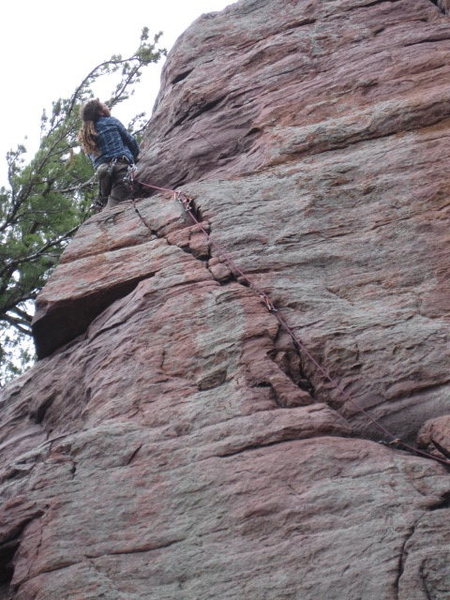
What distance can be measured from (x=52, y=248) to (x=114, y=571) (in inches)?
306

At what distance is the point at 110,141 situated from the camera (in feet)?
30.9

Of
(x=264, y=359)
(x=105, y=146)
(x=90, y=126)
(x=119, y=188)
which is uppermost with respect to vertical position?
(x=90, y=126)

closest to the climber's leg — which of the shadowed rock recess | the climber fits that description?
the climber

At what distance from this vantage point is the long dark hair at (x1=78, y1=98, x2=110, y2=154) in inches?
372

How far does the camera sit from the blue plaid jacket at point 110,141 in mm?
9289

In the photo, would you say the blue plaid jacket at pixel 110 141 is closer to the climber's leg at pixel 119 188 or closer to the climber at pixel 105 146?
the climber at pixel 105 146

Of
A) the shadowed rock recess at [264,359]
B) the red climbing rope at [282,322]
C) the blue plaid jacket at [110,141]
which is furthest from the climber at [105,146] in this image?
the red climbing rope at [282,322]

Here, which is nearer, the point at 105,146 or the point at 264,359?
the point at 264,359

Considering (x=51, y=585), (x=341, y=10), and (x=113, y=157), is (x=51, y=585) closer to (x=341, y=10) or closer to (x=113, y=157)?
(x=113, y=157)

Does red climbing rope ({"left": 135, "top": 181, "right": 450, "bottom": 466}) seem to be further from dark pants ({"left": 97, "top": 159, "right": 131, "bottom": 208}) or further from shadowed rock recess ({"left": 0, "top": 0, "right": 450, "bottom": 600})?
dark pants ({"left": 97, "top": 159, "right": 131, "bottom": 208})

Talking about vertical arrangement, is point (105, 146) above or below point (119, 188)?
above

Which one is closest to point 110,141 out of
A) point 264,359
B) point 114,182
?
point 114,182

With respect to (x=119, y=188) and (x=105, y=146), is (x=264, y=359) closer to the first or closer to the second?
(x=119, y=188)

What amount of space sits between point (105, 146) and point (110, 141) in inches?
3.4
